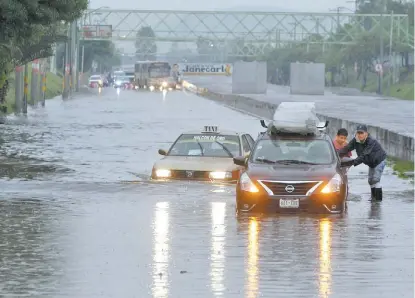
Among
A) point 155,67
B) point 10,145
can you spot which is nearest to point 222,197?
point 10,145

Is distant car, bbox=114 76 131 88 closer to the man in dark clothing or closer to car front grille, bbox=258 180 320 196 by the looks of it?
the man in dark clothing

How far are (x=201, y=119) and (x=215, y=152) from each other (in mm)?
42735

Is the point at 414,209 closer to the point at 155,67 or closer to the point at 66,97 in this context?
the point at 66,97

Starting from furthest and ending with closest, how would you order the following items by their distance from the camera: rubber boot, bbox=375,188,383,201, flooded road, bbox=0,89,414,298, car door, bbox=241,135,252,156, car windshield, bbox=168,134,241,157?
car door, bbox=241,135,252,156 < car windshield, bbox=168,134,241,157 < rubber boot, bbox=375,188,383,201 < flooded road, bbox=0,89,414,298

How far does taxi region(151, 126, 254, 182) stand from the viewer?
28438 mm

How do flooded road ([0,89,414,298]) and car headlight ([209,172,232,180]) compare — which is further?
car headlight ([209,172,232,180])

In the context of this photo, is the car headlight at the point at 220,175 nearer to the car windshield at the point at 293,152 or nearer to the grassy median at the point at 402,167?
the car windshield at the point at 293,152

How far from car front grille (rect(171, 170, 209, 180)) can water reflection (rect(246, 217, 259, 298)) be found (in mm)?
6311

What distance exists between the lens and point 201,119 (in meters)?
72.4

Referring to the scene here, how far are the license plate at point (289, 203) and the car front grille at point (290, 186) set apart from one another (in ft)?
0.37

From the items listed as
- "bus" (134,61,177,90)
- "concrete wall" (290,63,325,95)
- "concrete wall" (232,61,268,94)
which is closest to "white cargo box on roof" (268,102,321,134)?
"concrete wall" (290,63,325,95)

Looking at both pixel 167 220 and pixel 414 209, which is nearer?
pixel 167 220

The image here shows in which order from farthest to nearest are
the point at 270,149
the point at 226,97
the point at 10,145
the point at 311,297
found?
1. the point at 226,97
2. the point at 10,145
3. the point at 270,149
4. the point at 311,297

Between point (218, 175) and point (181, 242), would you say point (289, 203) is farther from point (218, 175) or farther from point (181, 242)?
point (218, 175)
